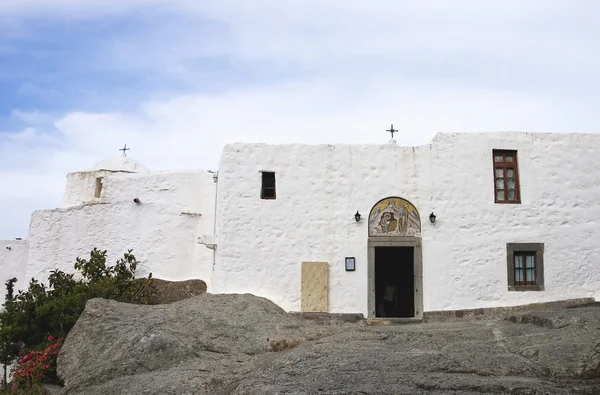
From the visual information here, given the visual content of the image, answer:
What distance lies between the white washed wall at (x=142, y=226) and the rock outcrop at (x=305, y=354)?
307 cm

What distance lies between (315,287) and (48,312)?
618cm

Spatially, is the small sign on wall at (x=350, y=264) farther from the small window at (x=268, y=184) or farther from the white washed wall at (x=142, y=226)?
the white washed wall at (x=142, y=226)

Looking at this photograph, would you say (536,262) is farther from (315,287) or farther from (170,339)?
(170,339)

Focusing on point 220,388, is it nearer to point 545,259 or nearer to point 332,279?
point 332,279

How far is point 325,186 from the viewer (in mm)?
16453

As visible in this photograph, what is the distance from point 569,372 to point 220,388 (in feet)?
16.3

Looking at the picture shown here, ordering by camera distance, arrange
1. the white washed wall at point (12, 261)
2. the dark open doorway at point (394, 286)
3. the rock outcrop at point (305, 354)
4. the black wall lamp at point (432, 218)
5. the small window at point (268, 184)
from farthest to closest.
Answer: the dark open doorway at point (394, 286)
the white washed wall at point (12, 261)
the small window at point (268, 184)
the black wall lamp at point (432, 218)
the rock outcrop at point (305, 354)

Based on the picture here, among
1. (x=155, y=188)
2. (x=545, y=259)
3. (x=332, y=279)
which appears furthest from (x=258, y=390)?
(x=155, y=188)

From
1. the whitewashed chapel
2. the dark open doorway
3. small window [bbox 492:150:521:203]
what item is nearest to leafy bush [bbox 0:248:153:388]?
the whitewashed chapel

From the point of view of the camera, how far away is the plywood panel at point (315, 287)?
52.0 ft

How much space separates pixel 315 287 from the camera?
52.2 feet

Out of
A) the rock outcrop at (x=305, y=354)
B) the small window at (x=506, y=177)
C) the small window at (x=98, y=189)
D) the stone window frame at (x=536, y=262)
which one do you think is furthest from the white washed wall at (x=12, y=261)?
the stone window frame at (x=536, y=262)

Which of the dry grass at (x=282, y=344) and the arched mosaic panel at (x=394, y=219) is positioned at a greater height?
the arched mosaic panel at (x=394, y=219)

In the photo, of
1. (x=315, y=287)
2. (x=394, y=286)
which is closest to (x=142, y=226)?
(x=315, y=287)
